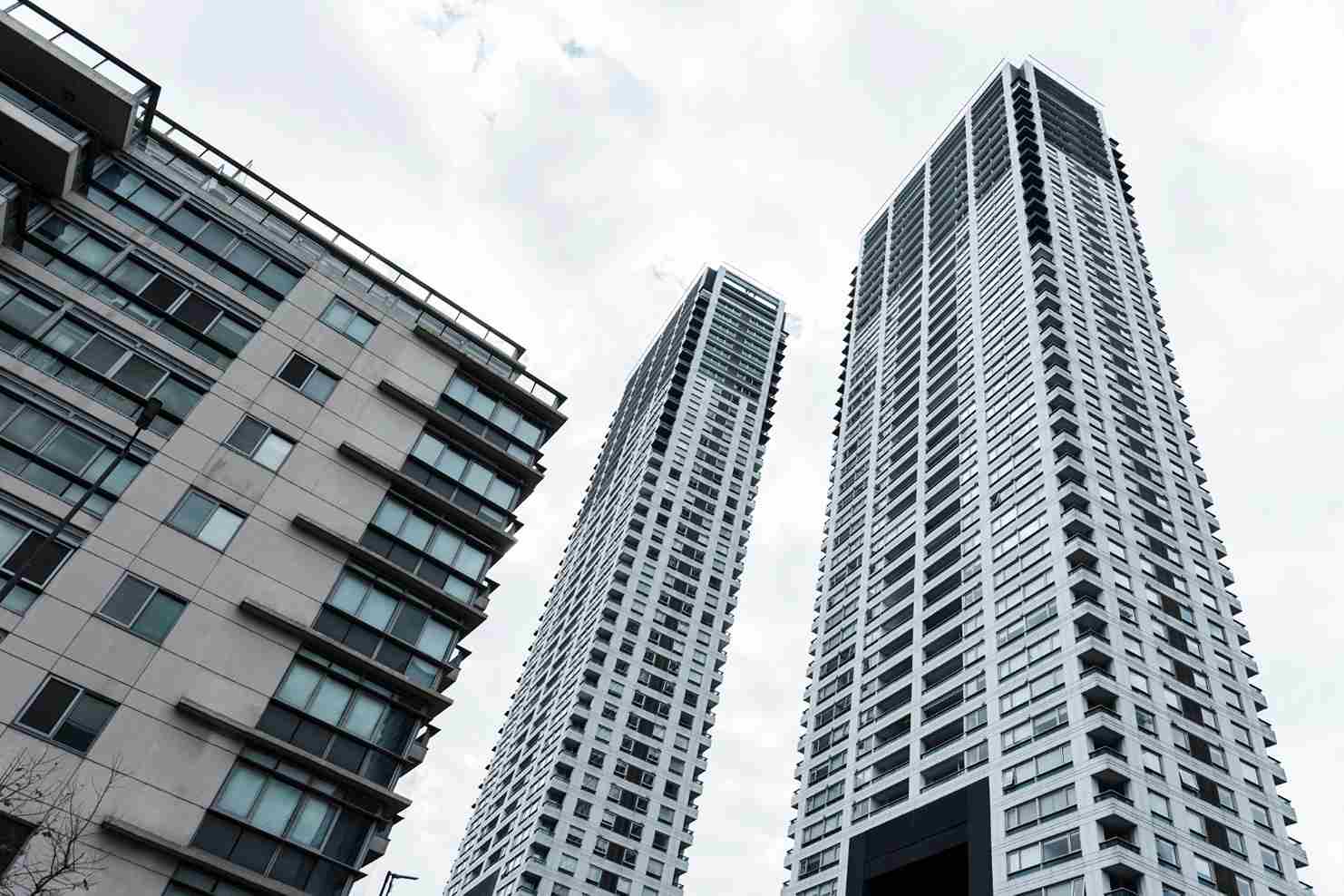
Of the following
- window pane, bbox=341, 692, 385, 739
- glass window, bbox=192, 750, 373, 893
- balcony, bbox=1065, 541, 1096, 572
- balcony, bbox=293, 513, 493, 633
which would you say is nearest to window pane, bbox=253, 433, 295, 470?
balcony, bbox=293, 513, 493, 633

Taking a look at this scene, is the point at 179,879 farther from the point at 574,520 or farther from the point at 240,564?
Result: the point at 574,520

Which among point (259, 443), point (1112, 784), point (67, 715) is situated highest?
→ point (1112, 784)

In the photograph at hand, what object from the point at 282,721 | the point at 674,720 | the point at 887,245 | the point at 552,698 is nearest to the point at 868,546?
the point at 674,720

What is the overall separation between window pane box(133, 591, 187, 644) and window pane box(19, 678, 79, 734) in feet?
9.19

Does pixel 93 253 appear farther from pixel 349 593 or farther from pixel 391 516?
pixel 349 593

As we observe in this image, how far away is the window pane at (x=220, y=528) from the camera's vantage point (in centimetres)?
3603

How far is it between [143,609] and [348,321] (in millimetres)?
16361

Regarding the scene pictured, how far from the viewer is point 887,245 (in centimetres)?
14000

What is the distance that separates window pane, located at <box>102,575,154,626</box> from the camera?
107ft

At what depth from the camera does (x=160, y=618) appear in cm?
3356

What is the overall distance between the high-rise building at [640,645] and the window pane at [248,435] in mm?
61887

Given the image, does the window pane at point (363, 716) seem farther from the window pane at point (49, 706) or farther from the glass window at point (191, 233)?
→ the glass window at point (191, 233)

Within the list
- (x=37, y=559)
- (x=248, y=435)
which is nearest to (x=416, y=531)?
(x=248, y=435)

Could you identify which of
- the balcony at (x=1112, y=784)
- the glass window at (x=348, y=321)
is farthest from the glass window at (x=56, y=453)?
the balcony at (x=1112, y=784)
